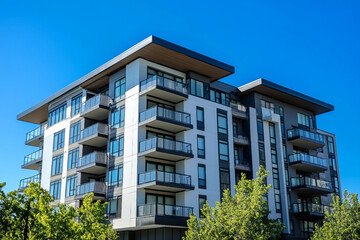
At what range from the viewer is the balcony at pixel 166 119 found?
3322 cm

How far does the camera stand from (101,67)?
38.2 meters

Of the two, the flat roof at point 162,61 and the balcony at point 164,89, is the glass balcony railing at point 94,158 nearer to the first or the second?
the balcony at point 164,89

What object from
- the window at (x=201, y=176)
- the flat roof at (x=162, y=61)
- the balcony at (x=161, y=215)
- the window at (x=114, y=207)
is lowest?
the balcony at (x=161, y=215)

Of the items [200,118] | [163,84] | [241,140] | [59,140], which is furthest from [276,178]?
[59,140]

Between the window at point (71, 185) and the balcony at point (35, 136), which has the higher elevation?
the balcony at point (35, 136)

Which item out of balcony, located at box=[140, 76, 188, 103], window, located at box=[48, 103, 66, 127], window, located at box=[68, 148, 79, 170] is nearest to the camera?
balcony, located at box=[140, 76, 188, 103]

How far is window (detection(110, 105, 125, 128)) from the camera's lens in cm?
3623

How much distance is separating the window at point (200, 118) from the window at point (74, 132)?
11.6 m

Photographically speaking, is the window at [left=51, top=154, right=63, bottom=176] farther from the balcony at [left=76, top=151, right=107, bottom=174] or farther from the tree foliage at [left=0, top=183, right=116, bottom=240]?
the tree foliage at [left=0, top=183, right=116, bottom=240]

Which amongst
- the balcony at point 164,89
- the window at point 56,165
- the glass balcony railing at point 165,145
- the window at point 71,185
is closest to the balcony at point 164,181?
the glass balcony railing at point 165,145

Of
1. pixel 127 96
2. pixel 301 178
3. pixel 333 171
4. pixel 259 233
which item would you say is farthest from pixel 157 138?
→ pixel 333 171

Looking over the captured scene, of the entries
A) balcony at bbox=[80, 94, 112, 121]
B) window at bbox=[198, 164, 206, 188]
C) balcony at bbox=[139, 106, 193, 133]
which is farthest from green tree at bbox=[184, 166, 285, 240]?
balcony at bbox=[80, 94, 112, 121]

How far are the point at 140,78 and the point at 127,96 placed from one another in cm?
211

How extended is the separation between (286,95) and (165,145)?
17.3 meters
